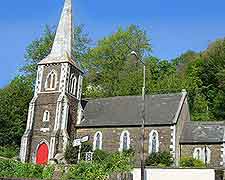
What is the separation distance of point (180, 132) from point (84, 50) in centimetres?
2802

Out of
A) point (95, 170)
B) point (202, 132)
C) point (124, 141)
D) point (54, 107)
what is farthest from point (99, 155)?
point (95, 170)

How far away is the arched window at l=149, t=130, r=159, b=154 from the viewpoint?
40.2m

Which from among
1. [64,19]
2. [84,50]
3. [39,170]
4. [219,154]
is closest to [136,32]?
[84,50]

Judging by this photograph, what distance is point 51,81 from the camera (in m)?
44.7

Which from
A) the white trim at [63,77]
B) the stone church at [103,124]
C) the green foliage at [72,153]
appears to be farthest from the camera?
the white trim at [63,77]

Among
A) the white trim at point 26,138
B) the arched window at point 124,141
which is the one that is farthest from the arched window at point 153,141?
the white trim at point 26,138

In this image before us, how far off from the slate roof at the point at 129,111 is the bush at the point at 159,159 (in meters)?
3.32

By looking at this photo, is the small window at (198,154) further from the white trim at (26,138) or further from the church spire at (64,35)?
the church spire at (64,35)

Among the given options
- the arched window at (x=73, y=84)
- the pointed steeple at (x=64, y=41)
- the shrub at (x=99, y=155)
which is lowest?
the shrub at (x=99, y=155)

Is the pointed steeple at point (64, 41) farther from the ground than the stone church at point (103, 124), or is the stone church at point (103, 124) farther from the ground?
the pointed steeple at point (64, 41)

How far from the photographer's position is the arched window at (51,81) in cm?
4438

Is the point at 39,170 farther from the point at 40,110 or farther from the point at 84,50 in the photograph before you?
the point at 84,50

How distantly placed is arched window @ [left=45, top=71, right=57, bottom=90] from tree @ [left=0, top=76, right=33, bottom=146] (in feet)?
34.1

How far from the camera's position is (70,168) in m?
28.3
